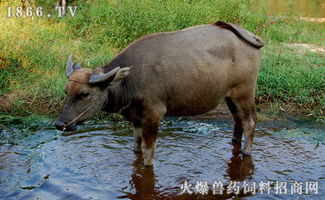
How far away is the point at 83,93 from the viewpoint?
422 cm

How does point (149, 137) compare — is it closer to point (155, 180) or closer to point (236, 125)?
point (155, 180)

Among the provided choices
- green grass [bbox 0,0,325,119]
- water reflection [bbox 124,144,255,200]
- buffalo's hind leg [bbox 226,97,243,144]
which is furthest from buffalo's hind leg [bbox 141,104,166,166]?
green grass [bbox 0,0,325,119]

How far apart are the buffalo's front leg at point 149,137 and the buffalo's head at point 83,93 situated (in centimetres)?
59

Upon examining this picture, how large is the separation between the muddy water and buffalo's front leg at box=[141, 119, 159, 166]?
0.57 feet

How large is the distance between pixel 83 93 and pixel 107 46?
3.85m

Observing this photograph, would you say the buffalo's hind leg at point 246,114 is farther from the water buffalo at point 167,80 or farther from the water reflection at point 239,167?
the water reflection at point 239,167

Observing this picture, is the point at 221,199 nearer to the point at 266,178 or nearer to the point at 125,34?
the point at 266,178

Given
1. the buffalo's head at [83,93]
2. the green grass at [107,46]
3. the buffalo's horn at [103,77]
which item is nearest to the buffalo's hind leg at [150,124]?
the buffalo's head at [83,93]

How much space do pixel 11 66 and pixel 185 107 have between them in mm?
3704

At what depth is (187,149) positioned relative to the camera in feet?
18.0

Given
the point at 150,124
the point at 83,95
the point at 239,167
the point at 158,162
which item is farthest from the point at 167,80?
the point at 239,167

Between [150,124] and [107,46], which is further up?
[107,46]

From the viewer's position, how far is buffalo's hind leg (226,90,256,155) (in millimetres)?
5070

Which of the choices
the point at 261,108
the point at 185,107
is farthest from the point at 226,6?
the point at 185,107
